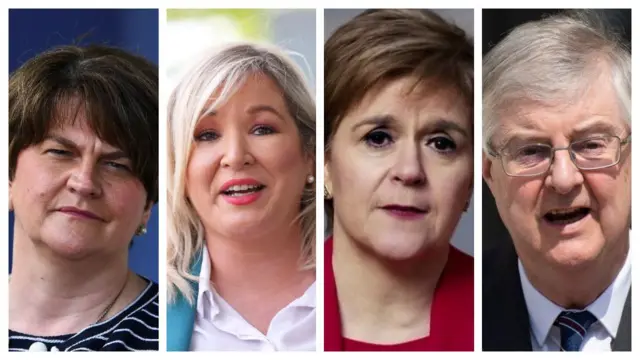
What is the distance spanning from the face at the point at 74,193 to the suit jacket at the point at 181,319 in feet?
1.00

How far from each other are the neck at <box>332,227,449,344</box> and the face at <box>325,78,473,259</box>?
2.1 inches

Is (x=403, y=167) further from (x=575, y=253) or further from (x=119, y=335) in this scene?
(x=119, y=335)

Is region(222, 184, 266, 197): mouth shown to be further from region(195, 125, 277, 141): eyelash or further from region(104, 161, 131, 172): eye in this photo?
region(104, 161, 131, 172): eye

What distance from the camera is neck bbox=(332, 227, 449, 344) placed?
3982mm

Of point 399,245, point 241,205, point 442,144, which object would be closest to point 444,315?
point 399,245

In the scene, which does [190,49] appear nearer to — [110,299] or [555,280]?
[110,299]

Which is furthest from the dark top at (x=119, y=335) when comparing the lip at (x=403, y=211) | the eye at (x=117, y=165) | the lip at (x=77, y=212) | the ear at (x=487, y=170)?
the ear at (x=487, y=170)

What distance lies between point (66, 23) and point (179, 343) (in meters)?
1.29

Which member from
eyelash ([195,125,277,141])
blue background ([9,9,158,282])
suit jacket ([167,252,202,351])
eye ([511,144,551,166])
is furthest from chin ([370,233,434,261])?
blue background ([9,9,158,282])

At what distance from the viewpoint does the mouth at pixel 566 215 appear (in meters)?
3.90

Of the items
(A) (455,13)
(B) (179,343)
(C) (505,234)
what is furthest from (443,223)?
(B) (179,343)

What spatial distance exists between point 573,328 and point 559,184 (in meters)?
0.58

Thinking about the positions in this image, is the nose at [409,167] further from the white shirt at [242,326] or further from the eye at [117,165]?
the eye at [117,165]

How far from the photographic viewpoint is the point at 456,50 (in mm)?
3943
